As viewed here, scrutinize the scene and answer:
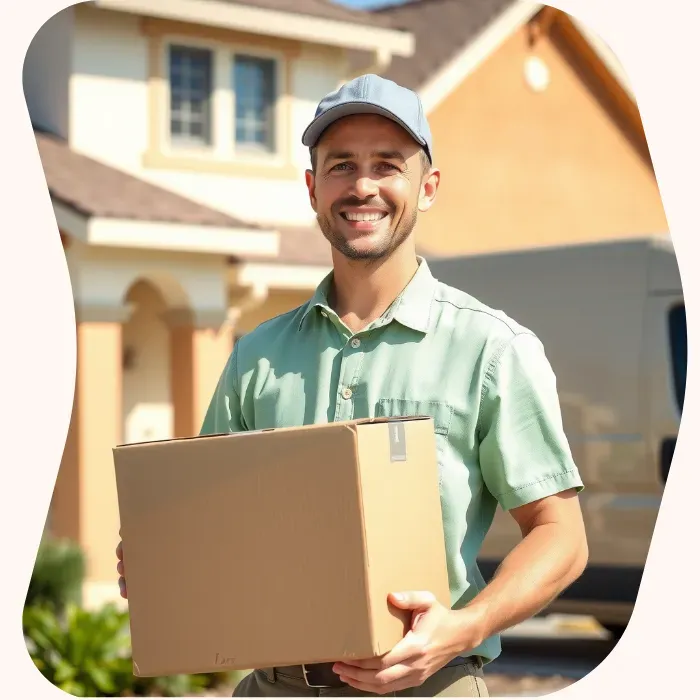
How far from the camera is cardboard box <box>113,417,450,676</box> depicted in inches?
93.4

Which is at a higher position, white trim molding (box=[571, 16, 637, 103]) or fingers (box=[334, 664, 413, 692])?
white trim molding (box=[571, 16, 637, 103])

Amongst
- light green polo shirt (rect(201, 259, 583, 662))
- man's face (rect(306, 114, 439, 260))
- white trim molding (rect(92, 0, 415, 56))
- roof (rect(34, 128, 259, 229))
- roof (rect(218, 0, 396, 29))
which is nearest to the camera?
light green polo shirt (rect(201, 259, 583, 662))

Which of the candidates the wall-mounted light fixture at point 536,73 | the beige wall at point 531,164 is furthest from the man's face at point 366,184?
the wall-mounted light fixture at point 536,73

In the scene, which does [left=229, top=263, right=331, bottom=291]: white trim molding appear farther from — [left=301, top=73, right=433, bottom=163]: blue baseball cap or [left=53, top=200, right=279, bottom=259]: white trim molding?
[left=301, top=73, right=433, bottom=163]: blue baseball cap

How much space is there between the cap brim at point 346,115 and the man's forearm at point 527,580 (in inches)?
30.6

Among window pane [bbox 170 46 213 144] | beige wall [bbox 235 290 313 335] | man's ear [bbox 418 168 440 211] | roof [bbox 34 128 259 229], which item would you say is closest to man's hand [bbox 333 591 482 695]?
man's ear [bbox 418 168 440 211]

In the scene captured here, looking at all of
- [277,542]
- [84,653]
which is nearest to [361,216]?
[277,542]

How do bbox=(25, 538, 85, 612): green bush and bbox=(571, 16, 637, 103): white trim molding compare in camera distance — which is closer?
bbox=(25, 538, 85, 612): green bush

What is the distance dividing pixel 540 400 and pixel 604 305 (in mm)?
5835

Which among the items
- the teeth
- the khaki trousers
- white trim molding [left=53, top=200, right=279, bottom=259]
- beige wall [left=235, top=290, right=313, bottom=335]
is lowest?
the khaki trousers

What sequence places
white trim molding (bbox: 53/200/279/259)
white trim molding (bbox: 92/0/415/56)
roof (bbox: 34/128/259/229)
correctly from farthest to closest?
white trim molding (bbox: 92/0/415/56) → roof (bbox: 34/128/259/229) → white trim molding (bbox: 53/200/279/259)

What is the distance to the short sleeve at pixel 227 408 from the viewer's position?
9.45 ft

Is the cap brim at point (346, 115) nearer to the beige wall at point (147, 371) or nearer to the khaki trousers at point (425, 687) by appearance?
the khaki trousers at point (425, 687)

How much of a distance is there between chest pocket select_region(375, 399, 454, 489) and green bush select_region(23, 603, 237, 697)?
18.3 feet
